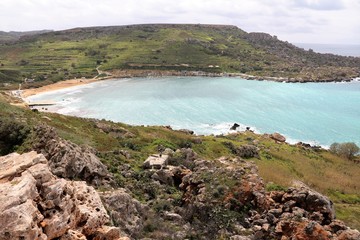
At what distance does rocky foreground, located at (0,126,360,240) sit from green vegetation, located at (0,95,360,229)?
0.81m

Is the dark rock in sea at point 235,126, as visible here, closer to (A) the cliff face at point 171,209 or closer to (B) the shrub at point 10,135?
(A) the cliff face at point 171,209

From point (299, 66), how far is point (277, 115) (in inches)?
4260

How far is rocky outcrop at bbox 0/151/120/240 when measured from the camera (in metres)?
11.5

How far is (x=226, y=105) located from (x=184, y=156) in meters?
73.8

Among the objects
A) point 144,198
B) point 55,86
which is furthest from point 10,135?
point 55,86

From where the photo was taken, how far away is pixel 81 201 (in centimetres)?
1630

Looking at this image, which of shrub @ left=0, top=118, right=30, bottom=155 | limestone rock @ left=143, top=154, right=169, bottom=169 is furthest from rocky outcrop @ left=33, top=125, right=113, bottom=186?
limestone rock @ left=143, top=154, right=169, bottom=169

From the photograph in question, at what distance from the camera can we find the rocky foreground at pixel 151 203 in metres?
13.7

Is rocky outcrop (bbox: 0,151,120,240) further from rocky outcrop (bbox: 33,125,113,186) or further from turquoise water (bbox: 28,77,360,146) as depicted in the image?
turquoise water (bbox: 28,77,360,146)

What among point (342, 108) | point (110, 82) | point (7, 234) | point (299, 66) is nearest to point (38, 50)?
point (110, 82)

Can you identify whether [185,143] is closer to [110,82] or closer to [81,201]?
[81,201]

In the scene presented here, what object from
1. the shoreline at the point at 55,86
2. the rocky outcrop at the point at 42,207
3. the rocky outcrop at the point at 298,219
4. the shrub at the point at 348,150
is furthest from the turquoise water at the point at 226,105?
the rocky outcrop at the point at 42,207

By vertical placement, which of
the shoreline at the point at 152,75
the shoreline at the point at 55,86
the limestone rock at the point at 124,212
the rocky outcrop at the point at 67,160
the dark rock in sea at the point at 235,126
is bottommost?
the dark rock in sea at the point at 235,126

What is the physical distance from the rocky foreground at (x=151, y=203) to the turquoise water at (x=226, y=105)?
52.0 meters
